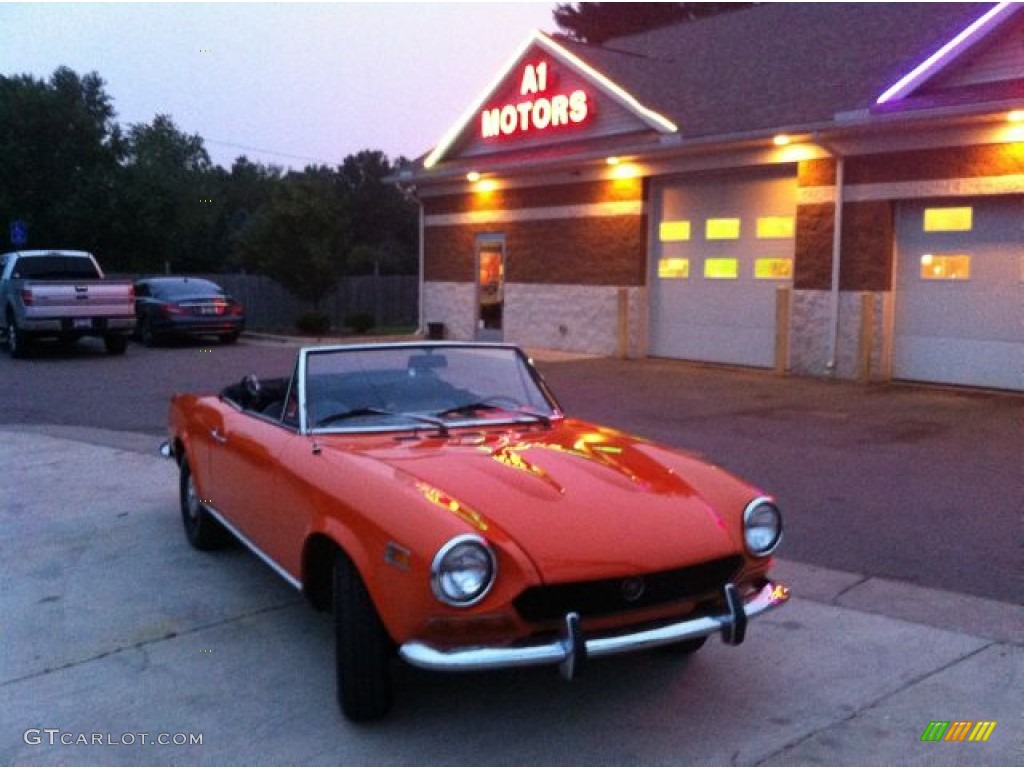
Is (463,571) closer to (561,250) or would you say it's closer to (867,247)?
(867,247)

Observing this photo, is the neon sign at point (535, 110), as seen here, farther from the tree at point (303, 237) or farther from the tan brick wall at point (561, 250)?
the tree at point (303, 237)

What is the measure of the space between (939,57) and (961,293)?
3.03 metres

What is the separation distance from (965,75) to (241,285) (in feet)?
73.9

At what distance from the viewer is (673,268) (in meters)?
18.0

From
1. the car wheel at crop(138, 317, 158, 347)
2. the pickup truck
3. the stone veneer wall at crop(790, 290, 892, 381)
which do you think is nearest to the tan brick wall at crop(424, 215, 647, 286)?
the stone veneer wall at crop(790, 290, 892, 381)

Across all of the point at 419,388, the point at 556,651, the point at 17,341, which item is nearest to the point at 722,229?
the point at 419,388

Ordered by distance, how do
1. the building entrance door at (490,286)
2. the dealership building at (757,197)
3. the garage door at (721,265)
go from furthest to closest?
the building entrance door at (490,286)
the garage door at (721,265)
the dealership building at (757,197)

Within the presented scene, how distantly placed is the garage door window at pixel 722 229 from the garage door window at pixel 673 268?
69cm

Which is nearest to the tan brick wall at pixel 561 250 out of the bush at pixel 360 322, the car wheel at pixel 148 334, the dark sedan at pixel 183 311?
the bush at pixel 360 322

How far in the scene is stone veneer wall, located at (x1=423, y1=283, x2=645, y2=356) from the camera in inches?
739

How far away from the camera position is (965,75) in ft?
44.3

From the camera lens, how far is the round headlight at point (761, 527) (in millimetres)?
4242

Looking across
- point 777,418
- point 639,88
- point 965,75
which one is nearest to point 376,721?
point 777,418

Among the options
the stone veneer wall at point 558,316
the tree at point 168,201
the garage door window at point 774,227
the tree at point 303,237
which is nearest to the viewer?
the garage door window at point 774,227
